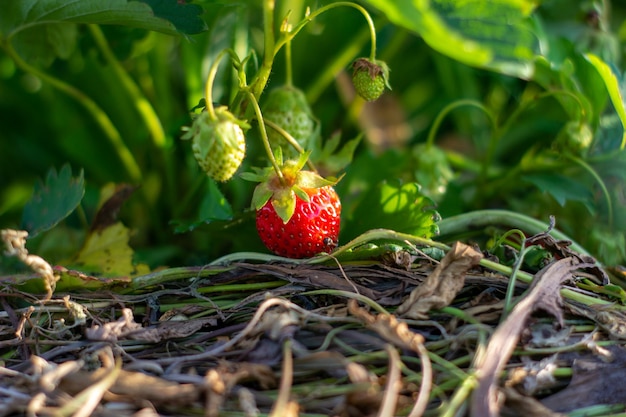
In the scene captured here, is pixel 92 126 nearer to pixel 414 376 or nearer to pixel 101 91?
pixel 101 91

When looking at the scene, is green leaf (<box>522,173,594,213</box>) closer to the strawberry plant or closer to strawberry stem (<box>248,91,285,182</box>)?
the strawberry plant

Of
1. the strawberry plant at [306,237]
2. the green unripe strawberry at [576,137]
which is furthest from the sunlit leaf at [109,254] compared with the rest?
the green unripe strawberry at [576,137]

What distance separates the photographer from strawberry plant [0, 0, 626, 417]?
2.04ft

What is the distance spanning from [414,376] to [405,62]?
3.04 ft

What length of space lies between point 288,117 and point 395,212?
0.19 meters

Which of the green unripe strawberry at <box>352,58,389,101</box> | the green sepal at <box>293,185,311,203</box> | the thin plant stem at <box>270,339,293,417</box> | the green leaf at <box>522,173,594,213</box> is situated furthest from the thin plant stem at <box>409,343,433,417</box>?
the green leaf at <box>522,173,594,213</box>

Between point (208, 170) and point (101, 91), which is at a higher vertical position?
point (208, 170)

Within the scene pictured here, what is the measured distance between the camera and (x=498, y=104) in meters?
1.43

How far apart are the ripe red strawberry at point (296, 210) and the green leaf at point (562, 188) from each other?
351mm

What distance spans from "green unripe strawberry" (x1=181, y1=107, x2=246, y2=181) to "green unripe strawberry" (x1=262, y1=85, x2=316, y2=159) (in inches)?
7.5

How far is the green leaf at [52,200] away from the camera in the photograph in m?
0.91

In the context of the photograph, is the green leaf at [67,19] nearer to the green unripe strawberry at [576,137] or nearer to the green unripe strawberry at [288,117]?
the green unripe strawberry at [288,117]

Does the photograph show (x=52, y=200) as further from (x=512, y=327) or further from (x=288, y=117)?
(x=512, y=327)

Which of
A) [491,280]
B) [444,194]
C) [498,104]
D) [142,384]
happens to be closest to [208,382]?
[142,384]
